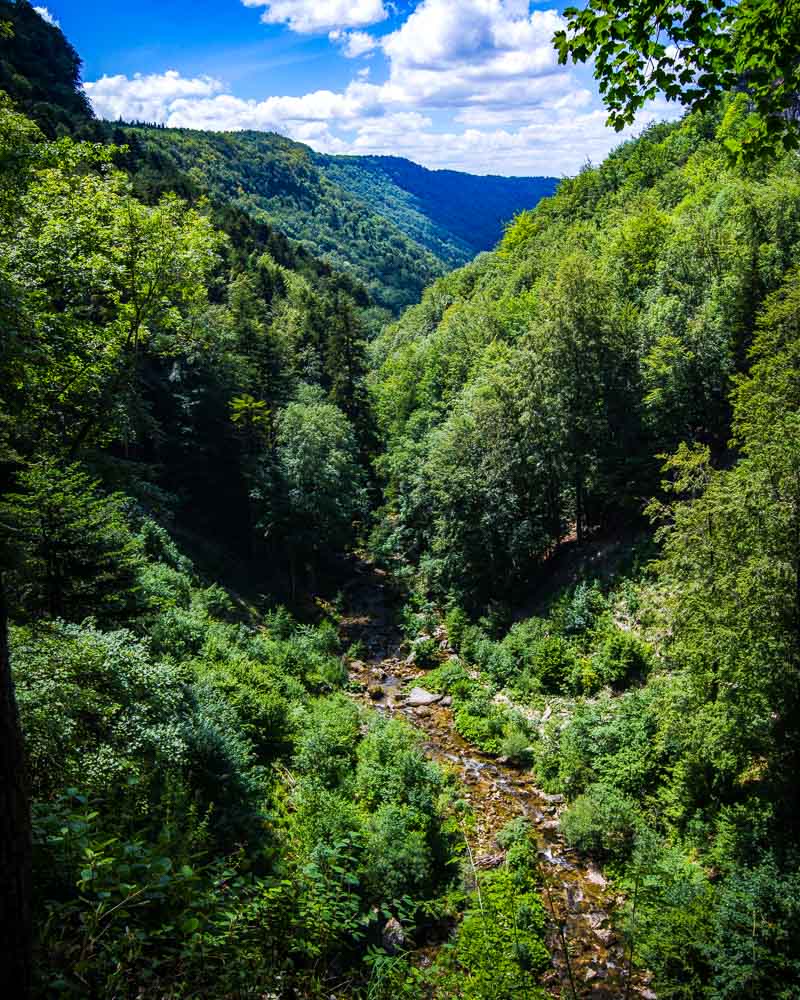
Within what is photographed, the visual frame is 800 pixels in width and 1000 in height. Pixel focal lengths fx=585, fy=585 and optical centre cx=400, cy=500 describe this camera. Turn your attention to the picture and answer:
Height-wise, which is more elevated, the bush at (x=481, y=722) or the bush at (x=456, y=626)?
the bush at (x=456, y=626)

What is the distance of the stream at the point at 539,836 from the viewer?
12.0 metres

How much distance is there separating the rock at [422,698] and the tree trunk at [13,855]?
22238mm

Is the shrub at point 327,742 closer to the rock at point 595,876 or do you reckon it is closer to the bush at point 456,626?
the rock at point 595,876

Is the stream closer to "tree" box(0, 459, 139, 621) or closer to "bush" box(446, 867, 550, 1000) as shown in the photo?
"bush" box(446, 867, 550, 1000)

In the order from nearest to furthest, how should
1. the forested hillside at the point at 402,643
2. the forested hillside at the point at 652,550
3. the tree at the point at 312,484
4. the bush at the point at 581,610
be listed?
1. the forested hillside at the point at 402,643
2. the forested hillside at the point at 652,550
3. the bush at the point at 581,610
4. the tree at the point at 312,484

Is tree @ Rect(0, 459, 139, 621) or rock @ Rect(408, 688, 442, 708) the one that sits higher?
tree @ Rect(0, 459, 139, 621)

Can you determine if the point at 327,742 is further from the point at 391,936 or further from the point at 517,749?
the point at 517,749

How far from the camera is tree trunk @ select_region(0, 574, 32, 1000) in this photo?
3369 mm

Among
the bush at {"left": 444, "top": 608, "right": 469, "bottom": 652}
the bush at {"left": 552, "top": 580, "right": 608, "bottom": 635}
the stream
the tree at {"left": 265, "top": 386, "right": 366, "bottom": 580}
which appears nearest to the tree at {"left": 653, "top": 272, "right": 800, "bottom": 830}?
the stream

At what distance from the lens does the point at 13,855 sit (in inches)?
136

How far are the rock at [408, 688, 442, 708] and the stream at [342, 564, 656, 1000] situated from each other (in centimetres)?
23

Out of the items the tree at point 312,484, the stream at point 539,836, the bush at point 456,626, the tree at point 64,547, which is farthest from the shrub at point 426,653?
the tree at point 64,547

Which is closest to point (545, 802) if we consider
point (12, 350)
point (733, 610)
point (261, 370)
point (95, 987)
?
point (733, 610)

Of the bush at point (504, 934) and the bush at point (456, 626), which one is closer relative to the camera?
the bush at point (504, 934)
